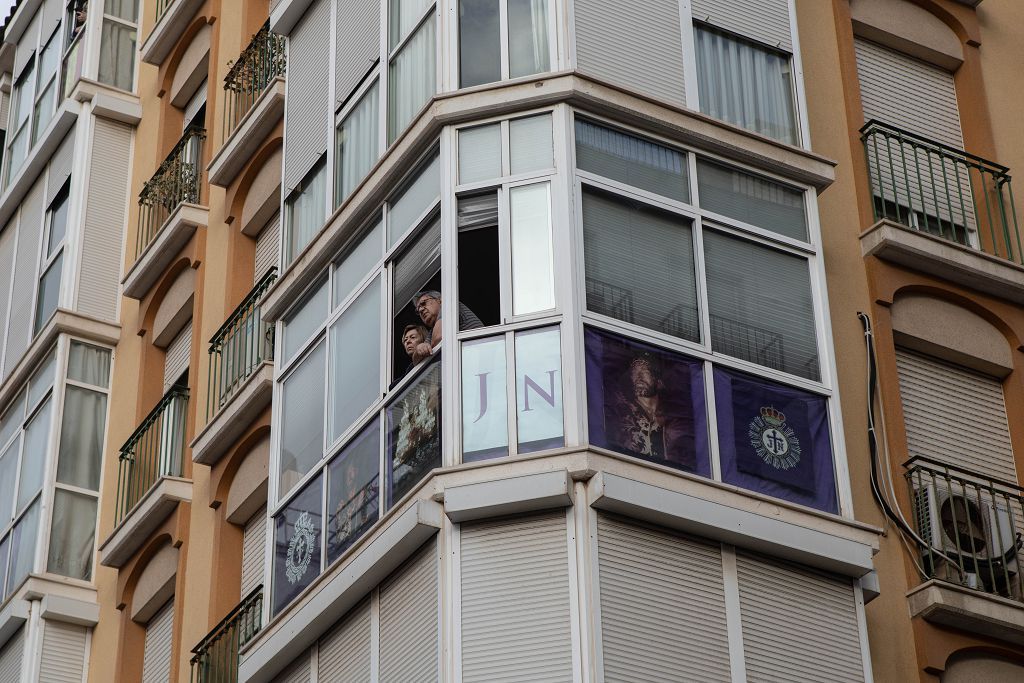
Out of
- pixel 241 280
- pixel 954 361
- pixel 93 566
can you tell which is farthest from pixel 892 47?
pixel 93 566

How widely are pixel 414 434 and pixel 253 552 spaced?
611cm

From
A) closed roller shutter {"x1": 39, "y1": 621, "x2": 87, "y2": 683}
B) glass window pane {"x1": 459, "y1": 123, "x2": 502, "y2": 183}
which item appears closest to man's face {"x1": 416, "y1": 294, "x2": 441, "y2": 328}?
glass window pane {"x1": 459, "y1": 123, "x2": 502, "y2": 183}

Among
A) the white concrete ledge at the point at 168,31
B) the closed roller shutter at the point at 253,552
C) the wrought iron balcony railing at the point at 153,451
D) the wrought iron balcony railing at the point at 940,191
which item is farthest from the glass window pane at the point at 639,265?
the white concrete ledge at the point at 168,31

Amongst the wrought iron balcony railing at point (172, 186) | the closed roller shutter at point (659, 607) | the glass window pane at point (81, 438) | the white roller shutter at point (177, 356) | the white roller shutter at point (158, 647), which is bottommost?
the closed roller shutter at point (659, 607)

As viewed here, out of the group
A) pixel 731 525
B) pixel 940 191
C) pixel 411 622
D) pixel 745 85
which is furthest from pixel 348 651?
pixel 940 191

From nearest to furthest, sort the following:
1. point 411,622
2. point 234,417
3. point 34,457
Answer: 1. point 411,622
2. point 234,417
3. point 34,457

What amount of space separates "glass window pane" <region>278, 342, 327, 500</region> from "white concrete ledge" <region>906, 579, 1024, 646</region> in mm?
5273

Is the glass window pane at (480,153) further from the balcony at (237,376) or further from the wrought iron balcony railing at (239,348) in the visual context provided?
the wrought iron balcony railing at (239,348)

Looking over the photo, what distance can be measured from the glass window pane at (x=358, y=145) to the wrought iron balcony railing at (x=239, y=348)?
2825mm

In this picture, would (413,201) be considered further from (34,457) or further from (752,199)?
(34,457)

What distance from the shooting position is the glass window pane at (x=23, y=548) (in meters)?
24.9

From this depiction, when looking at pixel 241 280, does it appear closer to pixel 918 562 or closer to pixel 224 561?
pixel 224 561

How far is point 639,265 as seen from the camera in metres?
16.4

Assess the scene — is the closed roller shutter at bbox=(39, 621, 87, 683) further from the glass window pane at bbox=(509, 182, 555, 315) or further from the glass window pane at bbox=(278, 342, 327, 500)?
the glass window pane at bbox=(509, 182, 555, 315)
